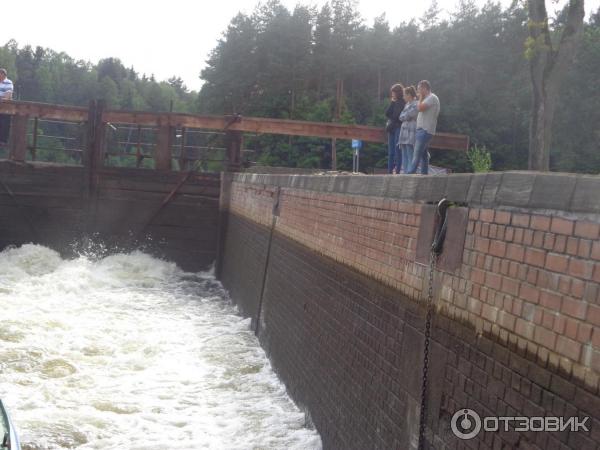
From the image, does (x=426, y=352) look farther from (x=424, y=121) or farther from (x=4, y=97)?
(x=4, y=97)

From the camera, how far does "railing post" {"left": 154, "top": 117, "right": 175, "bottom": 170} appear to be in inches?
691

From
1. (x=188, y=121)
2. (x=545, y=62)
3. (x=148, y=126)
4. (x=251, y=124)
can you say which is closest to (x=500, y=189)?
(x=545, y=62)

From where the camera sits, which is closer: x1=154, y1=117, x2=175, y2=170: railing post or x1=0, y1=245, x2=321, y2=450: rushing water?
x1=0, y1=245, x2=321, y2=450: rushing water

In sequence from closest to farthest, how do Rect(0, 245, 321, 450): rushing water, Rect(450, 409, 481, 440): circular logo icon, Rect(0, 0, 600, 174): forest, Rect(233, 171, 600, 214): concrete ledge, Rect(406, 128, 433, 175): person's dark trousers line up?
Rect(233, 171, 600, 214): concrete ledge → Rect(450, 409, 481, 440): circular logo icon → Rect(0, 245, 321, 450): rushing water → Rect(406, 128, 433, 175): person's dark trousers → Rect(0, 0, 600, 174): forest

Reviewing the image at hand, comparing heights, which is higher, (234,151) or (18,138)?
(234,151)

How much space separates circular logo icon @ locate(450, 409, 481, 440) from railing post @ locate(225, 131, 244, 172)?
14.1 m

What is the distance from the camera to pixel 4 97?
674 inches

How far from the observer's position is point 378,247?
5648 millimetres

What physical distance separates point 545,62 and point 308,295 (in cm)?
931

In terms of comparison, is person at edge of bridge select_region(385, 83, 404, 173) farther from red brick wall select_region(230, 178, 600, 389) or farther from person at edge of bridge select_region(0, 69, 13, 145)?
person at edge of bridge select_region(0, 69, 13, 145)

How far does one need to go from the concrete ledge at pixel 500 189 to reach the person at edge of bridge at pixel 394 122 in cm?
411

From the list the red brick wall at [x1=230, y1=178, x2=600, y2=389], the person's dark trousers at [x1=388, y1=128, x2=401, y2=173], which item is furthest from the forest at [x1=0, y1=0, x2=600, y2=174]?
the red brick wall at [x1=230, y1=178, x2=600, y2=389]

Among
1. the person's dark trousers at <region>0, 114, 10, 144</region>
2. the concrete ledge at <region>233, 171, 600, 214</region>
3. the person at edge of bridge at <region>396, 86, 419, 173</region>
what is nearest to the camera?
the concrete ledge at <region>233, 171, 600, 214</region>

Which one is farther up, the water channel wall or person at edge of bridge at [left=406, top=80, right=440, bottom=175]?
person at edge of bridge at [left=406, top=80, right=440, bottom=175]
